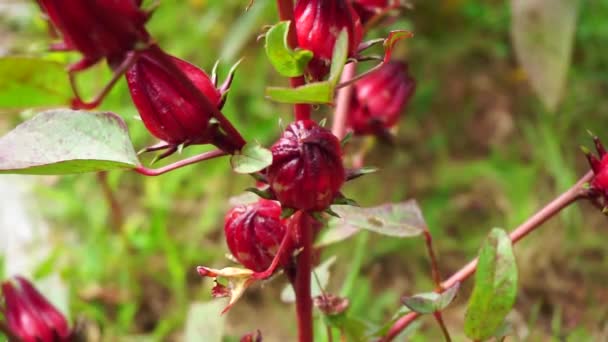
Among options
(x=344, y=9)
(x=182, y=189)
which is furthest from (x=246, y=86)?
(x=344, y=9)

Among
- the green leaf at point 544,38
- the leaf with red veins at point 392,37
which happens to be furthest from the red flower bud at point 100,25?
the green leaf at point 544,38

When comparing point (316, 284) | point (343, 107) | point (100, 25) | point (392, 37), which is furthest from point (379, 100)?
point (100, 25)

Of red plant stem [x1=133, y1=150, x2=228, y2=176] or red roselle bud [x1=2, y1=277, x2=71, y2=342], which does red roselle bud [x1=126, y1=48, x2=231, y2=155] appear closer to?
red plant stem [x1=133, y1=150, x2=228, y2=176]

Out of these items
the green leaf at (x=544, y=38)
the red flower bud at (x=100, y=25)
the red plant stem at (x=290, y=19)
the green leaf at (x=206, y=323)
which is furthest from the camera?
the green leaf at (x=544, y=38)

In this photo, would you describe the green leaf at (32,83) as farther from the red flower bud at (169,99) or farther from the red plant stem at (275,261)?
the red plant stem at (275,261)

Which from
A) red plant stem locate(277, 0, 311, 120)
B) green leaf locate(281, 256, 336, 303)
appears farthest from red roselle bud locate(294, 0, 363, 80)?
green leaf locate(281, 256, 336, 303)

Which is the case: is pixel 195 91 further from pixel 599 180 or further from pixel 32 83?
pixel 599 180
